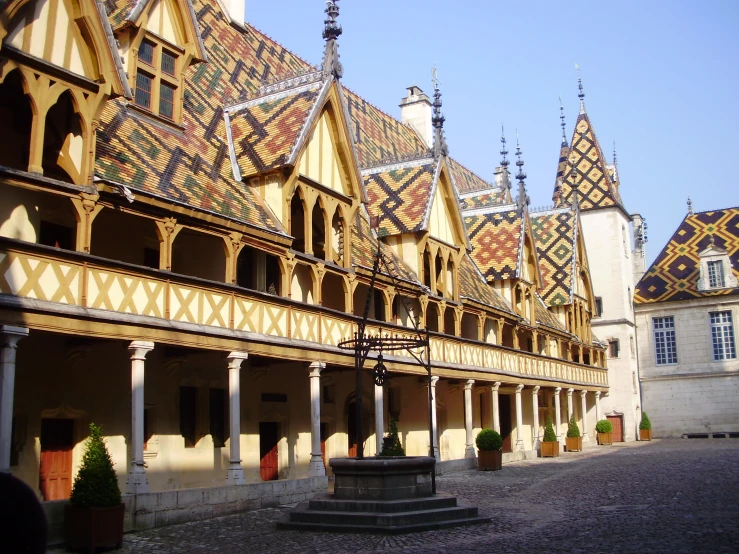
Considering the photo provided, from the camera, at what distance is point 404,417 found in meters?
27.5

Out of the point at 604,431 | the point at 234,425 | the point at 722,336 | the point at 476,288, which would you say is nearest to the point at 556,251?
the point at 604,431

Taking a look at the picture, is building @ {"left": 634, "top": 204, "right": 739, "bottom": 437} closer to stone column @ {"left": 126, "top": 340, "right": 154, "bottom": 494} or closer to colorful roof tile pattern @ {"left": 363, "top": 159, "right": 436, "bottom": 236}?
colorful roof tile pattern @ {"left": 363, "top": 159, "right": 436, "bottom": 236}

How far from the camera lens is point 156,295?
47.8 feet

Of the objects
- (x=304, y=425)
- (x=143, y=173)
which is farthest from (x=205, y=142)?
(x=304, y=425)

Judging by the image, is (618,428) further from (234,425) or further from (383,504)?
(383,504)

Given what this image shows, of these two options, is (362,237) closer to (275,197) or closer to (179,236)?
(275,197)

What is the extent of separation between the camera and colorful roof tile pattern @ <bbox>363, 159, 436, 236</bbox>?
25.9 m

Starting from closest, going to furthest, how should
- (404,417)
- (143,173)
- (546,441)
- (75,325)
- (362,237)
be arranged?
1. (75,325)
2. (143,173)
3. (362,237)
4. (404,417)
5. (546,441)

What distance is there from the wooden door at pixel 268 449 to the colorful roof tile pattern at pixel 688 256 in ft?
118

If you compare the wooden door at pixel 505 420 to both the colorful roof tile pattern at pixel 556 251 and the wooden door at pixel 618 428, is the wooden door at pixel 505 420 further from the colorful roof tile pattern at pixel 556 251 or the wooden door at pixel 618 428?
the wooden door at pixel 618 428

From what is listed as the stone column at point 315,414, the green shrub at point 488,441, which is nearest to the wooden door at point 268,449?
the stone column at point 315,414

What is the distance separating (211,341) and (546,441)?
68.0 feet

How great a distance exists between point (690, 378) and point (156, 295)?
41.7 meters

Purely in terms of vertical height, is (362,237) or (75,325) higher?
(362,237)
